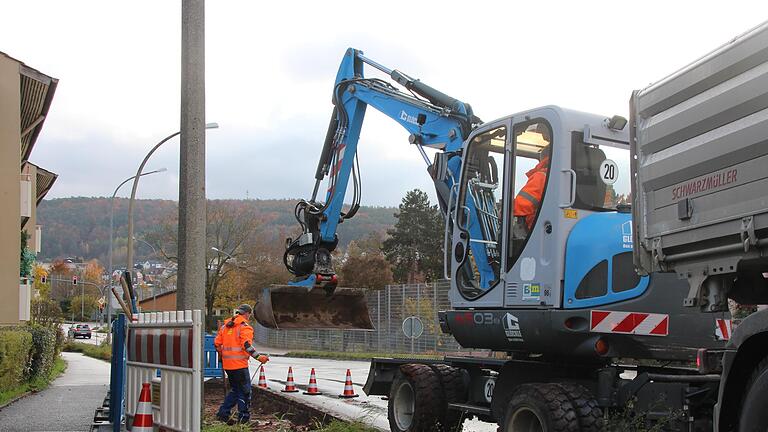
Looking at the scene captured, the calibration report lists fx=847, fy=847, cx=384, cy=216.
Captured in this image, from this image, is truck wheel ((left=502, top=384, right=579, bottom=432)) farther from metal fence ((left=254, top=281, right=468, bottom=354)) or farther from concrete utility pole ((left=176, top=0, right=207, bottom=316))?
metal fence ((left=254, top=281, right=468, bottom=354))

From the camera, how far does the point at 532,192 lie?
7.58 meters

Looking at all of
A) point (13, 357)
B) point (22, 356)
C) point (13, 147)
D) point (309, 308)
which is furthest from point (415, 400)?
point (13, 147)

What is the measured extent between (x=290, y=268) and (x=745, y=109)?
8.32 m

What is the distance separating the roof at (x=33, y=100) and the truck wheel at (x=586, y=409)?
20.9 metres

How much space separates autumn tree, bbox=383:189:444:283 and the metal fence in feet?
68.5

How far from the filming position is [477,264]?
8297 mm

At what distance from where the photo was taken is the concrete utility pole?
31.9ft

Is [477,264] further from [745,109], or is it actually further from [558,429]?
[745,109]

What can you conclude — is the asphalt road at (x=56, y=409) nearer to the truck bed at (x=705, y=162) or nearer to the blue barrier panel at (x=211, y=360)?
the blue barrier panel at (x=211, y=360)

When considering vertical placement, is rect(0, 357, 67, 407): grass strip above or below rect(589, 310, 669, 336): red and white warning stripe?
below

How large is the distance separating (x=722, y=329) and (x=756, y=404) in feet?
8.32

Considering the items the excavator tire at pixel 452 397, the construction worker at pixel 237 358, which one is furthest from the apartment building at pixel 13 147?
the excavator tire at pixel 452 397

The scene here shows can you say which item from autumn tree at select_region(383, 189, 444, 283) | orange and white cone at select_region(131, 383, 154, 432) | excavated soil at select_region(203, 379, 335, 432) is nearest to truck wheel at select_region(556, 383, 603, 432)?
orange and white cone at select_region(131, 383, 154, 432)

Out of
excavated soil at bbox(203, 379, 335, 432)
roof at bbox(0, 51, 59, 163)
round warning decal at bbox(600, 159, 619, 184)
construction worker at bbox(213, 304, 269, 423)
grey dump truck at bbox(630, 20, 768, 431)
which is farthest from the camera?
roof at bbox(0, 51, 59, 163)
